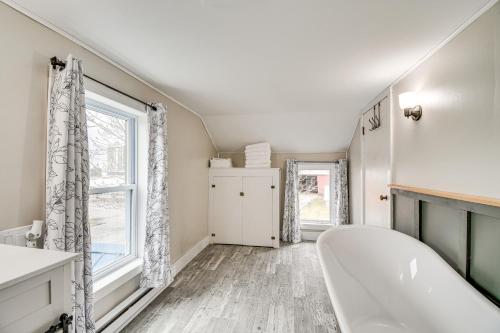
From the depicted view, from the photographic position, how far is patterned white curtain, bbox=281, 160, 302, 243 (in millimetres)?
4121

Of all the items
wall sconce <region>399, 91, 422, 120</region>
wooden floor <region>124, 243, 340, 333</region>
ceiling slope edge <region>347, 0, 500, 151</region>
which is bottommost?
wooden floor <region>124, 243, 340, 333</region>

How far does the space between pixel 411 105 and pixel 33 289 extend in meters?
2.40

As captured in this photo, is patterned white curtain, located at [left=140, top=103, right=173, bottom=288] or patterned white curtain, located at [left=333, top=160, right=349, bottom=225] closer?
patterned white curtain, located at [left=140, top=103, right=173, bottom=288]

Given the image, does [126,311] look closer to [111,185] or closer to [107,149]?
[111,185]

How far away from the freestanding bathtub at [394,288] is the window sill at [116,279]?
1.60m

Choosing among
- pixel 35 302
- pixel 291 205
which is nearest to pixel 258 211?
pixel 291 205

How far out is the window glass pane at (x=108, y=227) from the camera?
6.19 ft

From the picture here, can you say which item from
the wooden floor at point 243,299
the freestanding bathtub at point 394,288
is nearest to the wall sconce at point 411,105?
the freestanding bathtub at point 394,288

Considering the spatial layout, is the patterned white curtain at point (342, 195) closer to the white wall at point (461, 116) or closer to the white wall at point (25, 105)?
the white wall at point (461, 116)

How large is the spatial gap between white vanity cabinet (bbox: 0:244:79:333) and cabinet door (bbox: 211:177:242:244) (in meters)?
3.13

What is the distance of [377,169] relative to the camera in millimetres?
2729

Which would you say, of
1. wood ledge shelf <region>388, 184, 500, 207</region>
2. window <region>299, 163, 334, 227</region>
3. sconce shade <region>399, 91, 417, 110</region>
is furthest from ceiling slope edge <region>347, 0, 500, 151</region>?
window <region>299, 163, 334, 227</region>

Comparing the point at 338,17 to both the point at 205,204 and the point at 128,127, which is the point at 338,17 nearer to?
the point at 128,127

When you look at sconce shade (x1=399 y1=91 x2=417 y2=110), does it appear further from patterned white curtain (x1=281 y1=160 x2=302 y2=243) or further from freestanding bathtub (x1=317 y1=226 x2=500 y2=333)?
patterned white curtain (x1=281 y1=160 x2=302 y2=243)
